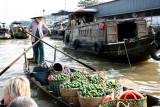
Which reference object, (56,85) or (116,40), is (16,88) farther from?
(116,40)

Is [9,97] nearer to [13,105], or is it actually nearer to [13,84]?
[13,84]

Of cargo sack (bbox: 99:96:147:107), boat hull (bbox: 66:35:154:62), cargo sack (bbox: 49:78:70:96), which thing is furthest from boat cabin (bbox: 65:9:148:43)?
cargo sack (bbox: 99:96:147:107)

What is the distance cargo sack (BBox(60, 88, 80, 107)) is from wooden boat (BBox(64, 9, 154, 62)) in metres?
5.51

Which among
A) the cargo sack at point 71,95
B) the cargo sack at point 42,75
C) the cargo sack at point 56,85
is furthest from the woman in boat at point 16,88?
the cargo sack at point 42,75

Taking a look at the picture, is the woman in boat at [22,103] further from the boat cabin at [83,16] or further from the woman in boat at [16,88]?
the boat cabin at [83,16]

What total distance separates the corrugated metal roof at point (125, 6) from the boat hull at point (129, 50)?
32.8 feet

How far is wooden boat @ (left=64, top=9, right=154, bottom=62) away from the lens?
28.8 feet

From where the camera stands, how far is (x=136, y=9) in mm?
19469

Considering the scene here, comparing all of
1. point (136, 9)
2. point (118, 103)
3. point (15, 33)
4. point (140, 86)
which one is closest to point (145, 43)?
point (140, 86)

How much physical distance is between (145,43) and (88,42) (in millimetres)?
4578

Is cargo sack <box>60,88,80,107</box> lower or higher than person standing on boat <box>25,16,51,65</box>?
lower

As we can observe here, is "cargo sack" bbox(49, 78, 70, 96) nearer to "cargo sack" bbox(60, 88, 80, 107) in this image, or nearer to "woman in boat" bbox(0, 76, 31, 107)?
"cargo sack" bbox(60, 88, 80, 107)

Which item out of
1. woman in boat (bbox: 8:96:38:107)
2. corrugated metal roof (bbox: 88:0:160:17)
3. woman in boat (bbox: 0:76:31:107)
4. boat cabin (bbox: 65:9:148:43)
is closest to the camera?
woman in boat (bbox: 8:96:38:107)

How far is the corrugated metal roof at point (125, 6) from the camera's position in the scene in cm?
1796
